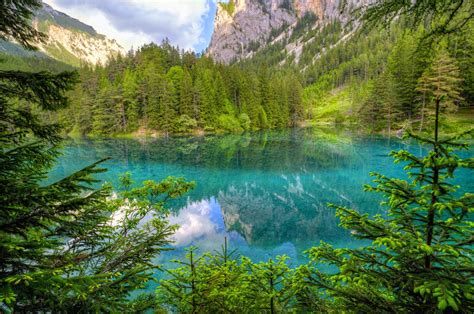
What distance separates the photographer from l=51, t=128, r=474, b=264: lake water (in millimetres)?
12805

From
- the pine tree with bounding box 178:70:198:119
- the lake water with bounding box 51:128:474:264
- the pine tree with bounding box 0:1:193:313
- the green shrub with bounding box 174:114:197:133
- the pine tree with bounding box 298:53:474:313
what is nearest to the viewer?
the pine tree with bounding box 0:1:193:313

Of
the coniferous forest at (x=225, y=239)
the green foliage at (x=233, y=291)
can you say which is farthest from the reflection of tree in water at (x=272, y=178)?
the green foliage at (x=233, y=291)

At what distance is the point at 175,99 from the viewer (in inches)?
2498

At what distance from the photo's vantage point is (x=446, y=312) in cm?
257

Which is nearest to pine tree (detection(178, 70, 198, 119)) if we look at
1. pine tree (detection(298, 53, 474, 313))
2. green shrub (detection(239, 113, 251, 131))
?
green shrub (detection(239, 113, 251, 131))

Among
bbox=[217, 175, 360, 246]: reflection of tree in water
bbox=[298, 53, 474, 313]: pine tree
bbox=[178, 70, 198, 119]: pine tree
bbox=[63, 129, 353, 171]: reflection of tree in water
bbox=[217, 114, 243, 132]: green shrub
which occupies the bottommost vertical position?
bbox=[217, 175, 360, 246]: reflection of tree in water

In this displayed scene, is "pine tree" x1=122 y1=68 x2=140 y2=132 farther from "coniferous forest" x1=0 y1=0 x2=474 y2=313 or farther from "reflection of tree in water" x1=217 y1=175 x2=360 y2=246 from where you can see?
"coniferous forest" x1=0 y1=0 x2=474 y2=313

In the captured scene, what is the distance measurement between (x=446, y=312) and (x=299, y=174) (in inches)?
860

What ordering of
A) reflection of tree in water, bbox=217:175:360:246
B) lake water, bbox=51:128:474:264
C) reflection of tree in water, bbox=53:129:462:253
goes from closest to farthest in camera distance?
lake water, bbox=51:128:474:264
reflection of tree in water, bbox=217:175:360:246
reflection of tree in water, bbox=53:129:462:253

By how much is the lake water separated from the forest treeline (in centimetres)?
2679

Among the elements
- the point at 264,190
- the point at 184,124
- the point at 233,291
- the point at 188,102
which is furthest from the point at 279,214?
the point at 188,102

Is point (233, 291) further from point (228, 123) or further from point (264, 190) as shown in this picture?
point (228, 123)

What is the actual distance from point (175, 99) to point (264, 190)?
4988 centimetres

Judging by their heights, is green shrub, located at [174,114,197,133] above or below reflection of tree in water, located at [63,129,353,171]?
above
